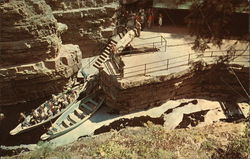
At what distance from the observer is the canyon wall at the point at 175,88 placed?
1680 cm

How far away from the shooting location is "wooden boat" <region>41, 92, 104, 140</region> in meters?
16.7

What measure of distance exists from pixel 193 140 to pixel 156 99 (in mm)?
8437

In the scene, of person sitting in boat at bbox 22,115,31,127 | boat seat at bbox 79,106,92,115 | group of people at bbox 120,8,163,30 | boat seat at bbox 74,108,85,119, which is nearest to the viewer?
person sitting in boat at bbox 22,115,31,127

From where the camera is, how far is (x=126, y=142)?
9219 millimetres

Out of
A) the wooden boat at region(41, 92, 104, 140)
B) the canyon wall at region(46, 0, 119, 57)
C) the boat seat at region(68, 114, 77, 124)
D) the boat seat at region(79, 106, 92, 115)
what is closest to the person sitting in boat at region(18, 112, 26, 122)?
the wooden boat at region(41, 92, 104, 140)

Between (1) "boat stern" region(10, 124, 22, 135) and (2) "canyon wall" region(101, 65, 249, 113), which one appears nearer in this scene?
(1) "boat stern" region(10, 124, 22, 135)

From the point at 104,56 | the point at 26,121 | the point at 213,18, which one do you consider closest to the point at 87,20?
the point at 104,56

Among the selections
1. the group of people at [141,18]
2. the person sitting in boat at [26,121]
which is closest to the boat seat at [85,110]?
the person sitting in boat at [26,121]

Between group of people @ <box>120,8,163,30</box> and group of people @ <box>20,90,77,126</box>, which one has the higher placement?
group of people @ <box>120,8,163,30</box>

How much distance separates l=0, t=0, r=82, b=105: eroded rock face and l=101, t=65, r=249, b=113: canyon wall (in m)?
3.68

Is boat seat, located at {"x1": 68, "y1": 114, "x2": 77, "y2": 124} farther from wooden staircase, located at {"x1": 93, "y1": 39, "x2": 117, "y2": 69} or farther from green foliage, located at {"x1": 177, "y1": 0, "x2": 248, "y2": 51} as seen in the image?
green foliage, located at {"x1": 177, "y1": 0, "x2": 248, "y2": 51}

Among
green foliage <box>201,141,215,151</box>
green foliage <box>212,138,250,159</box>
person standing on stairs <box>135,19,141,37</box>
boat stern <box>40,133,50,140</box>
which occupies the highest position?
person standing on stairs <box>135,19,141,37</box>

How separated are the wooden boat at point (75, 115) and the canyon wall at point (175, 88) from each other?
3.56ft

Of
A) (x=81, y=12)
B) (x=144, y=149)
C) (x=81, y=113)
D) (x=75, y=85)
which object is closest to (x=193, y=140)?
(x=144, y=149)
